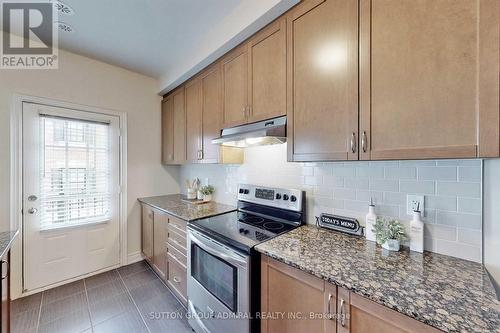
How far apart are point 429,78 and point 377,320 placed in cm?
100

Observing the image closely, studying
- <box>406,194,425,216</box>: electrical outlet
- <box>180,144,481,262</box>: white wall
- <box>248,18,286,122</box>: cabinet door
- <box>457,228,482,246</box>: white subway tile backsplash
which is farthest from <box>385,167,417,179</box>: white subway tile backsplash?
<box>248,18,286,122</box>: cabinet door

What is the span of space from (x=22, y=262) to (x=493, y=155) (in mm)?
3660

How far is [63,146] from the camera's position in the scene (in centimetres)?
235

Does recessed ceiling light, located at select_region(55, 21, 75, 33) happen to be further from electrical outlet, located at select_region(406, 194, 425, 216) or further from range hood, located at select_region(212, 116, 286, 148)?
electrical outlet, located at select_region(406, 194, 425, 216)

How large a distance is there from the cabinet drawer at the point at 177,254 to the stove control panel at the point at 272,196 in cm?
75

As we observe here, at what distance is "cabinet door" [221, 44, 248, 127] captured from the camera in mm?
1764

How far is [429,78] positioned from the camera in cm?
88

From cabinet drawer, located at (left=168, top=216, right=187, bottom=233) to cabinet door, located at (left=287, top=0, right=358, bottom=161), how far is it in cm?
117

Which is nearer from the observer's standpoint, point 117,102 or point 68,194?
point 68,194

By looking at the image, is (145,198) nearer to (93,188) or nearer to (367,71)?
(93,188)

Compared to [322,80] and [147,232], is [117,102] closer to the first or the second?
[147,232]

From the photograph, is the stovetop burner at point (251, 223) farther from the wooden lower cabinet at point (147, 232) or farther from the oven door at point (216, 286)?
the wooden lower cabinet at point (147, 232)

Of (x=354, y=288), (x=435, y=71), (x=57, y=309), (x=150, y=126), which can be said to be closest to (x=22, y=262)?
(x=57, y=309)

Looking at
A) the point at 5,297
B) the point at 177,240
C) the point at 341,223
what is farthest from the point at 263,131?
the point at 5,297
